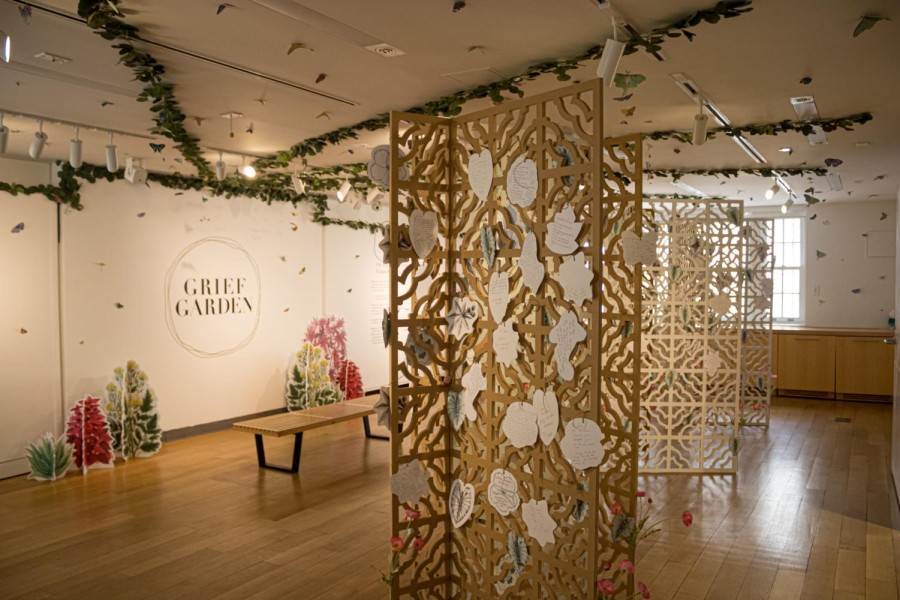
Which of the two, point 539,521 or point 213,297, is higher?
point 213,297

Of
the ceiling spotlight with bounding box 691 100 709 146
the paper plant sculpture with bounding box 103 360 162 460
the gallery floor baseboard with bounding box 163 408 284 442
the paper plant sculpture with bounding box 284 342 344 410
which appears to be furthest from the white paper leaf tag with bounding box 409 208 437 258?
the paper plant sculpture with bounding box 284 342 344 410

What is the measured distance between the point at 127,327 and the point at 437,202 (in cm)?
466

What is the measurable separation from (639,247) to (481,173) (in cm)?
83

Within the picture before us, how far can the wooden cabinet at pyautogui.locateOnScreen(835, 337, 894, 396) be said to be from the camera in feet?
27.5

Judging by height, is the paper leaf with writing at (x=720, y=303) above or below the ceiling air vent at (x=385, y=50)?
below

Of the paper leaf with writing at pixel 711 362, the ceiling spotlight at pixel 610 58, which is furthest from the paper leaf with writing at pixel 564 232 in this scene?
the paper leaf with writing at pixel 711 362

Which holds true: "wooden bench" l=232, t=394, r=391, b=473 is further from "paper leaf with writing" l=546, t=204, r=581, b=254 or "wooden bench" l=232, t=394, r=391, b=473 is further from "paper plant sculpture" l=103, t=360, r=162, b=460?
"paper leaf with writing" l=546, t=204, r=581, b=254

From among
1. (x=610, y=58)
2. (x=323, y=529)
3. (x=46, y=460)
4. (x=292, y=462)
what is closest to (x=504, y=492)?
(x=610, y=58)

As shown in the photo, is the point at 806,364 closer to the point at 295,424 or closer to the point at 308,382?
the point at 308,382

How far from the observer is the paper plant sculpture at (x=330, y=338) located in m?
8.12

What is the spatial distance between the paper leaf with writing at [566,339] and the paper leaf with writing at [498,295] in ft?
0.89

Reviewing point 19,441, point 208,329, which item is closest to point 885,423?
point 208,329

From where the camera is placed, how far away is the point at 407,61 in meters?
3.42

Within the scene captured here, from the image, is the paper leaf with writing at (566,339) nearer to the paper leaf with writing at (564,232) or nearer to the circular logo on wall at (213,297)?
the paper leaf with writing at (564,232)
